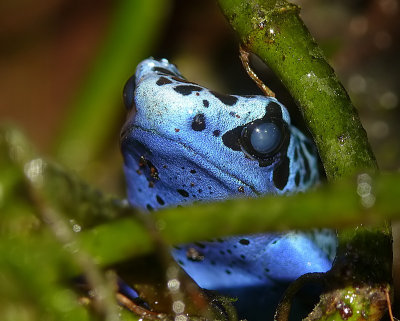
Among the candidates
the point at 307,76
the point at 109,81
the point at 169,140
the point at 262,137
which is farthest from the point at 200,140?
the point at 109,81

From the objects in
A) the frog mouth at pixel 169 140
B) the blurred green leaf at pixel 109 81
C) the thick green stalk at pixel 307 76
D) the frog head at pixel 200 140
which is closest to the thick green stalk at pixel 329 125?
the thick green stalk at pixel 307 76

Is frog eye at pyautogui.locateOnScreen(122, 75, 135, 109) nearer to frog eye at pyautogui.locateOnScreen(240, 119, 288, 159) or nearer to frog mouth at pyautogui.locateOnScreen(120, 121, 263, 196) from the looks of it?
frog mouth at pyautogui.locateOnScreen(120, 121, 263, 196)

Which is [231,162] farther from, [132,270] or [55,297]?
[55,297]

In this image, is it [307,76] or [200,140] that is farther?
[200,140]

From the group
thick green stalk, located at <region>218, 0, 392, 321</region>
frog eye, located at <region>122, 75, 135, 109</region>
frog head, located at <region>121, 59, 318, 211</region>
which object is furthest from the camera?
frog eye, located at <region>122, 75, 135, 109</region>

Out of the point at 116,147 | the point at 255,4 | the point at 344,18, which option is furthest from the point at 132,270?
the point at 344,18

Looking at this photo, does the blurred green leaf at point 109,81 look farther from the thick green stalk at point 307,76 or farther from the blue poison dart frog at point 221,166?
the thick green stalk at point 307,76

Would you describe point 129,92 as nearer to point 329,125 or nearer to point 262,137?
point 262,137

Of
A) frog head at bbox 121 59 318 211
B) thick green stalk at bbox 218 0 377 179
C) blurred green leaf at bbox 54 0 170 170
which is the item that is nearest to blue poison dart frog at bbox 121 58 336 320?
frog head at bbox 121 59 318 211
